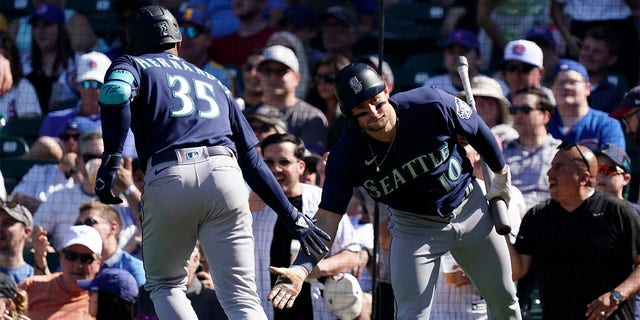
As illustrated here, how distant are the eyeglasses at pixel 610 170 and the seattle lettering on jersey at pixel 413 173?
1.83 meters

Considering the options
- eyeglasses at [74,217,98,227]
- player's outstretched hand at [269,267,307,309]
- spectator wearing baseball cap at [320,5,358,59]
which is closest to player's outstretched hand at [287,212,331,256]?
player's outstretched hand at [269,267,307,309]

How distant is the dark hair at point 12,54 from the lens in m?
10.2

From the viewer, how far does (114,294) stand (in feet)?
22.5

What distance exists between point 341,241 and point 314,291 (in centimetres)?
34

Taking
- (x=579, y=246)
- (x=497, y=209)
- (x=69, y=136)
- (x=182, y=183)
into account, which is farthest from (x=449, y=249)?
(x=69, y=136)

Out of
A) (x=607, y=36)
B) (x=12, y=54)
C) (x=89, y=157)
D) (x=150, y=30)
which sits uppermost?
(x=150, y=30)

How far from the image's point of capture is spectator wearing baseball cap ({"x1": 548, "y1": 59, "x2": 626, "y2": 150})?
25.9 feet

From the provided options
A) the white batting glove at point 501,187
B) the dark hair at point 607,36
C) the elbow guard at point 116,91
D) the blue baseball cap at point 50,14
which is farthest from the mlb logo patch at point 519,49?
the blue baseball cap at point 50,14

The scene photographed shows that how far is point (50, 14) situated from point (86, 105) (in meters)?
1.54

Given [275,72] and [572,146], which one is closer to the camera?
[572,146]

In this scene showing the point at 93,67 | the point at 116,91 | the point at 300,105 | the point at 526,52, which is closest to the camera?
the point at 116,91

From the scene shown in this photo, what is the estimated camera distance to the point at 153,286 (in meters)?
5.35

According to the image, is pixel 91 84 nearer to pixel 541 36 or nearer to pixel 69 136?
pixel 69 136

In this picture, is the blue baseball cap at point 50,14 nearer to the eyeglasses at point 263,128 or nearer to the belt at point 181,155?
the eyeglasses at point 263,128
